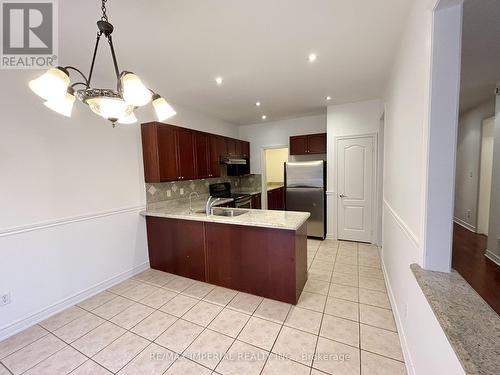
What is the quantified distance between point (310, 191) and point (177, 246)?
263cm

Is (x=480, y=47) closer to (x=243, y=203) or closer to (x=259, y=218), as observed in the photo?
(x=259, y=218)

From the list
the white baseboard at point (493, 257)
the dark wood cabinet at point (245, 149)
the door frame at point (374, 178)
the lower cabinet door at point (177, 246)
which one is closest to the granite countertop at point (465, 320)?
the lower cabinet door at point (177, 246)

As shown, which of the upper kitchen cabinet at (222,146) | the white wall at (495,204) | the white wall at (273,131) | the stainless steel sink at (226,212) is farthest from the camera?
the white wall at (273,131)

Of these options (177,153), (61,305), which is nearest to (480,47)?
(177,153)

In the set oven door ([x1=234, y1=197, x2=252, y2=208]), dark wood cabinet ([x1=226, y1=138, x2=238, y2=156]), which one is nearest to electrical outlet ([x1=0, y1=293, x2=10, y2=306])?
oven door ([x1=234, y1=197, x2=252, y2=208])

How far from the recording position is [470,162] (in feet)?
14.0

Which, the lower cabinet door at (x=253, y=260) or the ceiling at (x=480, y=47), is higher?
the ceiling at (x=480, y=47)

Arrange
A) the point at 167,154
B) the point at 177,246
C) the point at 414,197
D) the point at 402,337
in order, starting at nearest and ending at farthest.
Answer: the point at 414,197 < the point at 402,337 < the point at 177,246 < the point at 167,154

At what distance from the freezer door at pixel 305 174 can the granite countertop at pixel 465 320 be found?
3051mm

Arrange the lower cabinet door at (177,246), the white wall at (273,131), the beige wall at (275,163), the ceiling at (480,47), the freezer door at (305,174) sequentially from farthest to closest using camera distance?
the beige wall at (275,163), the white wall at (273,131), the freezer door at (305,174), the lower cabinet door at (177,246), the ceiling at (480,47)

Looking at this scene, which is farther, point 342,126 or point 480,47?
point 342,126

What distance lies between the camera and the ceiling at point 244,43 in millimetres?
1542

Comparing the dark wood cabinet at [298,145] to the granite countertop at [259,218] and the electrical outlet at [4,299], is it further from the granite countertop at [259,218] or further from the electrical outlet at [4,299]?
the electrical outlet at [4,299]

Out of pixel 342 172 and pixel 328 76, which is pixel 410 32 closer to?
pixel 328 76
